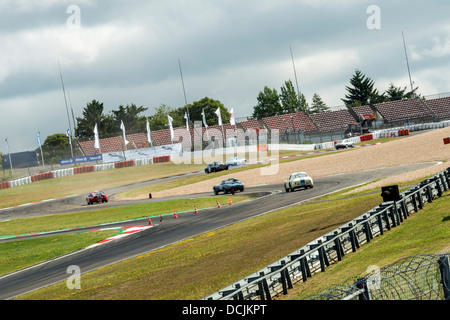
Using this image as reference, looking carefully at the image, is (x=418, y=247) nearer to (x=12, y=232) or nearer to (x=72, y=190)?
(x=12, y=232)

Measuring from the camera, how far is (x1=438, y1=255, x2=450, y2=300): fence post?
7277 mm

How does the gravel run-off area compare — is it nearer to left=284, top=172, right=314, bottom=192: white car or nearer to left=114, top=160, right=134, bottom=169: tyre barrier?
left=284, top=172, right=314, bottom=192: white car

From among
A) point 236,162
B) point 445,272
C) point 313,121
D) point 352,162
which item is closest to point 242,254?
point 445,272

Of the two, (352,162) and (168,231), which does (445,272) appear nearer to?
(168,231)

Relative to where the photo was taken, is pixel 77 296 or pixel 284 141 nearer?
pixel 77 296

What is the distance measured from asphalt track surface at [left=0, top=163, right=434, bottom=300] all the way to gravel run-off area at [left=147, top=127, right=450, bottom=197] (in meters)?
4.14

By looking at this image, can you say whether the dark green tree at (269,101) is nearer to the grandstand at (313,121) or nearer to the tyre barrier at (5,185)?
the grandstand at (313,121)

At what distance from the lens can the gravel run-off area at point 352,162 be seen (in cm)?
5084

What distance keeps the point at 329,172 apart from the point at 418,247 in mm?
39792

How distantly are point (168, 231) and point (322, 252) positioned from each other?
18.0 meters

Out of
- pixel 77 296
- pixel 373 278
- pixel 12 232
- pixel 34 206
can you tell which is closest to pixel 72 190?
pixel 34 206

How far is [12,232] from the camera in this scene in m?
43.3

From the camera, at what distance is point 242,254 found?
19.8m
